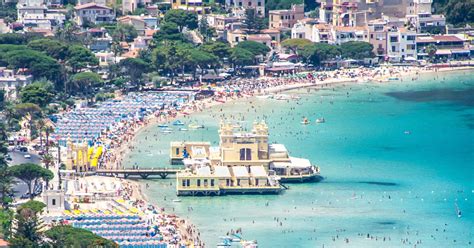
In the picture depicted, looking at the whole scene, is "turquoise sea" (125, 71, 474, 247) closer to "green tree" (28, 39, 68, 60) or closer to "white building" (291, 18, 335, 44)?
"white building" (291, 18, 335, 44)

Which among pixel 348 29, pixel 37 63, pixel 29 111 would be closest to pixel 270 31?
pixel 348 29

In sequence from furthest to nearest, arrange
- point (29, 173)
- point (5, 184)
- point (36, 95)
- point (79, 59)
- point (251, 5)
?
point (251, 5)
point (79, 59)
point (36, 95)
point (29, 173)
point (5, 184)

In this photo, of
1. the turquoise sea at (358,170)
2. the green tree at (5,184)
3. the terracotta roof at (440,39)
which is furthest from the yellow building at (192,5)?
the green tree at (5,184)

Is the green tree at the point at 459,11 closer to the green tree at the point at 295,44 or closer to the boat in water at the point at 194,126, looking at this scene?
the green tree at the point at 295,44

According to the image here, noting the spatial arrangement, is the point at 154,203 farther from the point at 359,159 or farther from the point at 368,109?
the point at 368,109

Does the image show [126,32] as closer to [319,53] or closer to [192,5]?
[192,5]

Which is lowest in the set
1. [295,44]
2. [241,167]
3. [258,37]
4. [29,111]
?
[241,167]
